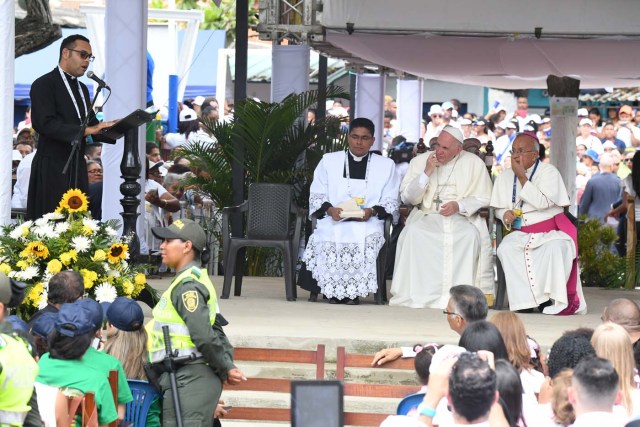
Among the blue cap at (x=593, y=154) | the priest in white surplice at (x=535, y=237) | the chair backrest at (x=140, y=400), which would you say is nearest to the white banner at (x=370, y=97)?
the blue cap at (x=593, y=154)

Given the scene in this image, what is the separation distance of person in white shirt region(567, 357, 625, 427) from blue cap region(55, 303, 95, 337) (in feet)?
7.59

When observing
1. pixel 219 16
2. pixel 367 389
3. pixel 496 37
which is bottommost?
pixel 367 389

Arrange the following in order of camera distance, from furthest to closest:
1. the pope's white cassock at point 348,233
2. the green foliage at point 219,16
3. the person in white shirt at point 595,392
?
the green foliage at point 219,16 < the pope's white cassock at point 348,233 < the person in white shirt at point 595,392

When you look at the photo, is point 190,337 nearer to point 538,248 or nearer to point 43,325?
point 43,325

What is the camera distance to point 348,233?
1158cm

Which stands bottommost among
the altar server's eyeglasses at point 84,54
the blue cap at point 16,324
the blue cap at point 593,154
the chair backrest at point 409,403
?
the chair backrest at point 409,403

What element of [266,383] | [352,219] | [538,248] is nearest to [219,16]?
[352,219]

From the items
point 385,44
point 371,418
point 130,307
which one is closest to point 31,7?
point 385,44

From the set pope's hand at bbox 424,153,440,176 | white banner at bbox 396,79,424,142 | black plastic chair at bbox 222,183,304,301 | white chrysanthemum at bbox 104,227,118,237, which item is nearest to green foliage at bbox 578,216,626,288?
pope's hand at bbox 424,153,440,176

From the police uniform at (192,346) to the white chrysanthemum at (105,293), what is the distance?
1.49m

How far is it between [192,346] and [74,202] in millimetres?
2370

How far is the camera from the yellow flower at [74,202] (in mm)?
9125

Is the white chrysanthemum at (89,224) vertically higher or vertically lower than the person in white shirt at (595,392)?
higher

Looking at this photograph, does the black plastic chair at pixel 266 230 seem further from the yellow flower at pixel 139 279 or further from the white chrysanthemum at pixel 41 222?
the white chrysanthemum at pixel 41 222
